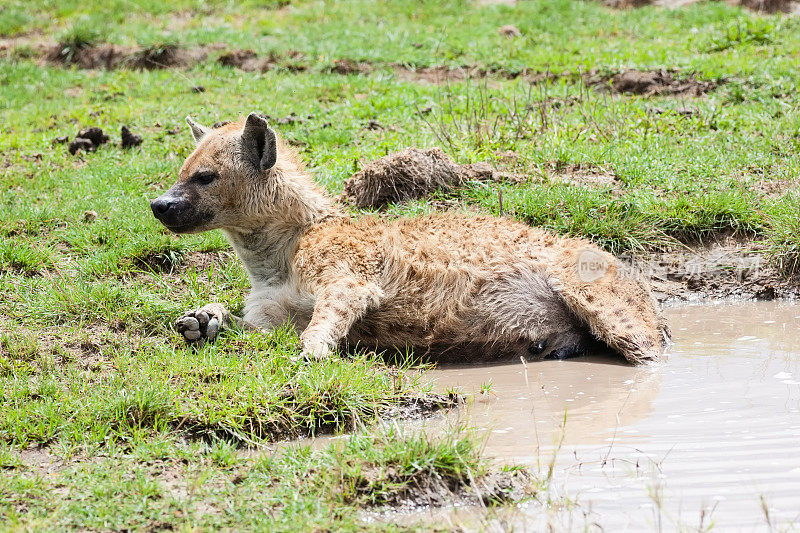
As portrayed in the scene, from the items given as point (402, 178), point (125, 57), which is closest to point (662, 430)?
point (402, 178)

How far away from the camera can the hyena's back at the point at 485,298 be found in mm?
4887

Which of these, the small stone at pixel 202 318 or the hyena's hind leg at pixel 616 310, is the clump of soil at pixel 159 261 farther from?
the hyena's hind leg at pixel 616 310

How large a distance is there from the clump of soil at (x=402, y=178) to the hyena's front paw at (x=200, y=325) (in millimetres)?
1985

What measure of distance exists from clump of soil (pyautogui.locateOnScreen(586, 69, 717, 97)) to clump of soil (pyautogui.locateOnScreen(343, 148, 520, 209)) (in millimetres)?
2956

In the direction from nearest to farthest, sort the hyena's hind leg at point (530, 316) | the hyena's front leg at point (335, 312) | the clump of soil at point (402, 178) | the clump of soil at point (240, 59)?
the hyena's front leg at point (335, 312) → the hyena's hind leg at point (530, 316) → the clump of soil at point (402, 178) → the clump of soil at point (240, 59)

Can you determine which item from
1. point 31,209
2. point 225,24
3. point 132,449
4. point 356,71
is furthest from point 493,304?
point 225,24

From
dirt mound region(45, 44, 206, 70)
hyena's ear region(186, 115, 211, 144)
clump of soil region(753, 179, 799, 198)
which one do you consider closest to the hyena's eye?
hyena's ear region(186, 115, 211, 144)

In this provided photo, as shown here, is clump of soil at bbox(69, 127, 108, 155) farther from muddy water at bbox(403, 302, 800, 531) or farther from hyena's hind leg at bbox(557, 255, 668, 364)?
hyena's hind leg at bbox(557, 255, 668, 364)

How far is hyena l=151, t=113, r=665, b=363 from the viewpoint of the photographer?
4855mm

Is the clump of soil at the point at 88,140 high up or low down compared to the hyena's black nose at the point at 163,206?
down

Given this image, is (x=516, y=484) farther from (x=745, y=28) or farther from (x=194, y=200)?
(x=745, y=28)

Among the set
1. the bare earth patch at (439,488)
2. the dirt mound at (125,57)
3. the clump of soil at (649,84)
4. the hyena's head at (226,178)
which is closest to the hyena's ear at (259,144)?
the hyena's head at (226,178)

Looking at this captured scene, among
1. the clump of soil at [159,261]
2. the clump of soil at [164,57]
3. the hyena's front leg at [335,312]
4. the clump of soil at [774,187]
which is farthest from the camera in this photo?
the clump of soil at [164,57]

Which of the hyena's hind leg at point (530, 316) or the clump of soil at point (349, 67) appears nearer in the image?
the hyena's hind leg at point (530, 316)
